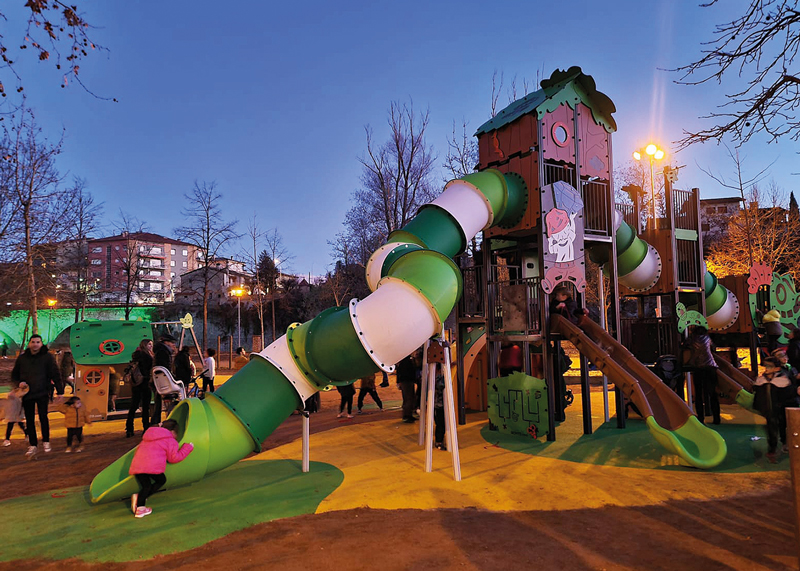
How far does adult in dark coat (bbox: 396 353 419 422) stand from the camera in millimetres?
10141

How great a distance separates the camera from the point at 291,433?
383 inches

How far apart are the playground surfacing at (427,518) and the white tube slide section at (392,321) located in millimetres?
1658

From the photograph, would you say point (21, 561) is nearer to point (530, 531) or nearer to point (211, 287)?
point (530, 531)

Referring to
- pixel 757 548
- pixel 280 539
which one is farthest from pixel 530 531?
pixel 280 539

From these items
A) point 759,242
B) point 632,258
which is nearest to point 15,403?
point 632,258

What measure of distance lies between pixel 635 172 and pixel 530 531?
1258 inches

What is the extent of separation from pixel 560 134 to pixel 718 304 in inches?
285

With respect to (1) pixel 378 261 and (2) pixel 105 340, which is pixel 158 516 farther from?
(2) pixel 105 340

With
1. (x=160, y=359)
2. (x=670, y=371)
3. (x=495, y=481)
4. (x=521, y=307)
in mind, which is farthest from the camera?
(x=670, y=371)

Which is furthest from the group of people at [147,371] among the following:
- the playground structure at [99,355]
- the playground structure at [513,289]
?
the playground structure at [513,289]

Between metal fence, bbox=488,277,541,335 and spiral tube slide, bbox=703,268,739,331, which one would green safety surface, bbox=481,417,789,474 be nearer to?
metal fence, bbox=488,277,541,335

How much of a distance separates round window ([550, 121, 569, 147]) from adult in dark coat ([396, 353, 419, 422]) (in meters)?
4.98

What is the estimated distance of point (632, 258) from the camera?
11492mm

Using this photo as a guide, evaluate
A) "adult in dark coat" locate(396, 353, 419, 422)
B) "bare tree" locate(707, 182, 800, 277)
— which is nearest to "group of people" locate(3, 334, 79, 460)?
"adult in dark coat" locate(396, 353, 419, 422)
